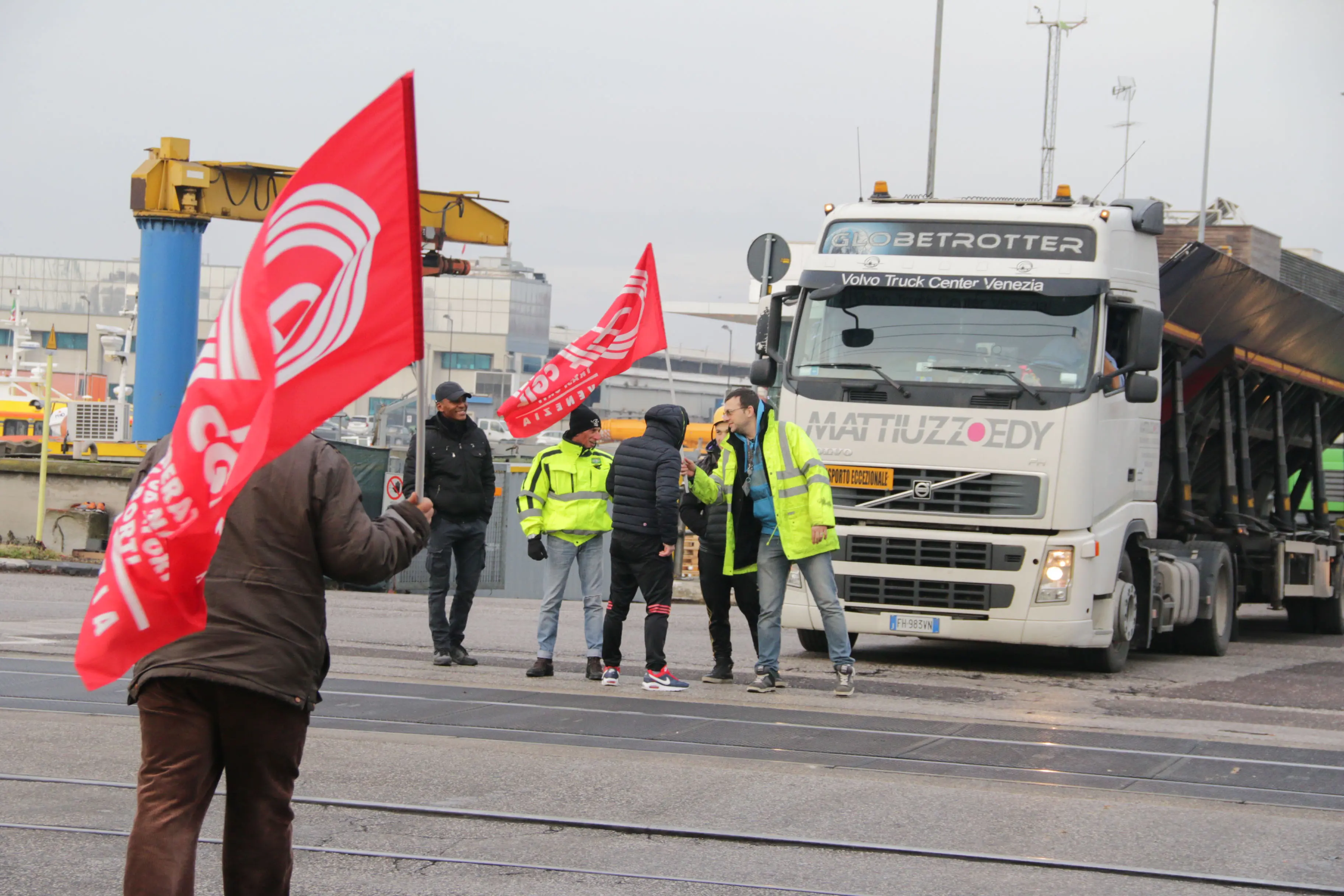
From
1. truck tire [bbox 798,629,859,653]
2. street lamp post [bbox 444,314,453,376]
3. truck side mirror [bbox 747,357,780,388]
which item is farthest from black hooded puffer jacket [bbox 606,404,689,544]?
street lamp post [bbox 444,314,453,376]

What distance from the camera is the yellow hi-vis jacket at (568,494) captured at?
10484 mm

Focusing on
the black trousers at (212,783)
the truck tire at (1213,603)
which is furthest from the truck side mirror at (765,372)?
the black trousers at (212,783)

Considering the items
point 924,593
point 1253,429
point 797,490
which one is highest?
point 1253,429

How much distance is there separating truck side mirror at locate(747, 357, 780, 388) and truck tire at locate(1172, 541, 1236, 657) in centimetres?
475

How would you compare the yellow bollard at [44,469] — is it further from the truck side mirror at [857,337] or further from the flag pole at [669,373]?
the truck side mirror at [857,337]

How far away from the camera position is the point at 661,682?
33.8 ft

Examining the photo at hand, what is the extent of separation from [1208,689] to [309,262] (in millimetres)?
9705

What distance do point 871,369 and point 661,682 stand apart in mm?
3057

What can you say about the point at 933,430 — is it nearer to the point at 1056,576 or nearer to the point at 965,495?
the point at 965,495

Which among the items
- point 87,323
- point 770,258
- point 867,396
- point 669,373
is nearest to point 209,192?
point 669,373

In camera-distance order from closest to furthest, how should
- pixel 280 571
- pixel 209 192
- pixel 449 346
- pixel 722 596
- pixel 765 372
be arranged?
pixel 280 571 < pixel 722 596 < pixel 765 372 < pixel 209 192 < pixel 449 346

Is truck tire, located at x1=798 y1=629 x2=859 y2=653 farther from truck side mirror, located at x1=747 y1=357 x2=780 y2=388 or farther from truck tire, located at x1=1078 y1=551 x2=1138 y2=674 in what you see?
truck side mirror, located at x1=747 y1=357 x2=780 y2=388

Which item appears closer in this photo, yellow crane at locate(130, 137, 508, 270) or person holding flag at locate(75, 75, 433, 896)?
person holding flag at locate(75, 75, 433, 896)

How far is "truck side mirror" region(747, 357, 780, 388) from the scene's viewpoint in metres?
12.1
